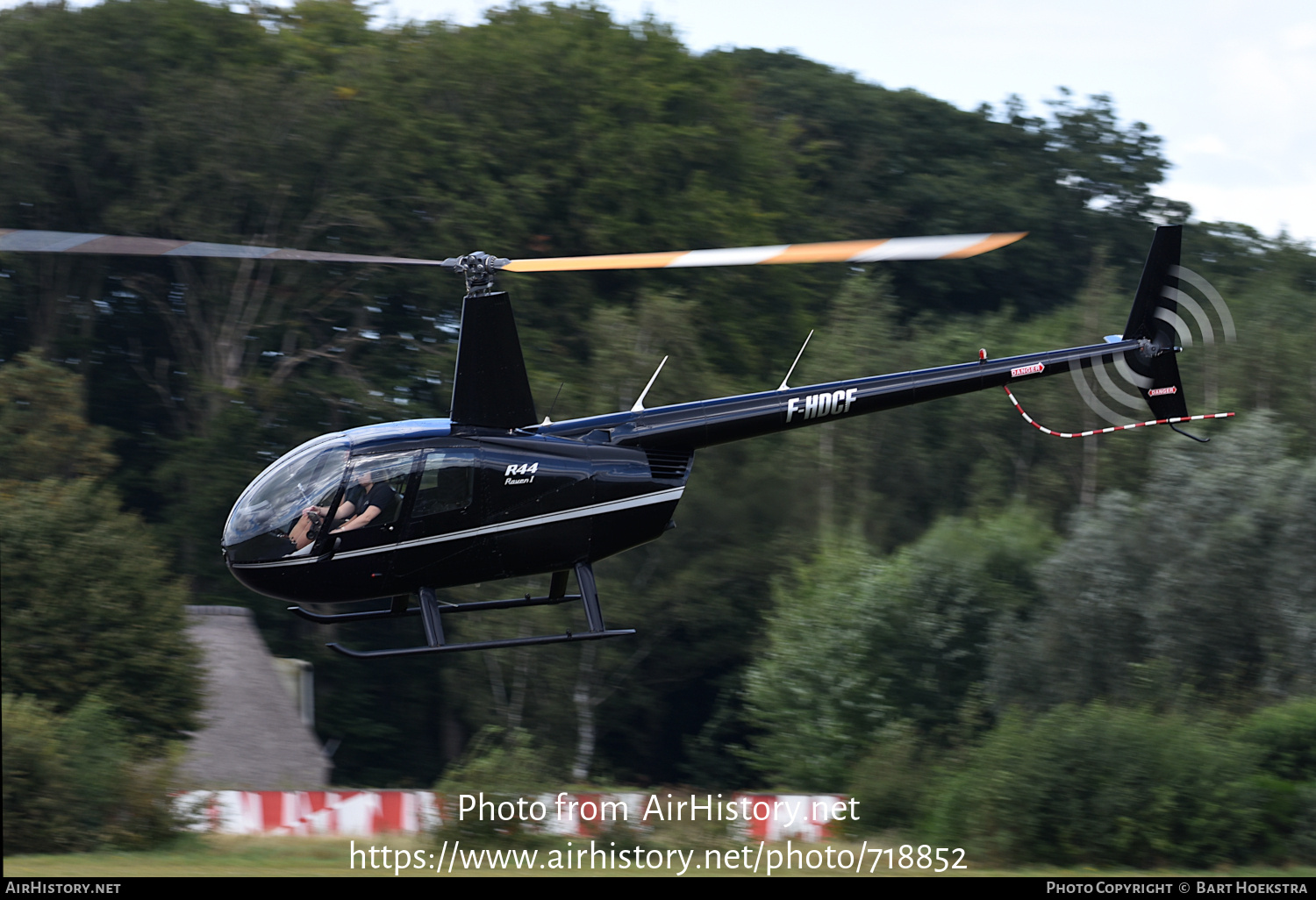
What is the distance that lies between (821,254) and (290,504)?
14.6ft

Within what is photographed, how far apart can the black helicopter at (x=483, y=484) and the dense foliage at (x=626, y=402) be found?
11.2 meters

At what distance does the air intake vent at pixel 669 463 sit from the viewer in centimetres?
1222

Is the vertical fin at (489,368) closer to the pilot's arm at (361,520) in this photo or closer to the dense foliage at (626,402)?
the pilot's arm at (361,520)

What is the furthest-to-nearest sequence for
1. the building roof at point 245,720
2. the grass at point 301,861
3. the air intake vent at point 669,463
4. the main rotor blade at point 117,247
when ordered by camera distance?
1. the building roof at point 245,720
2. the grass at point 301,861
3. the air intake vent at point 669,463
4. the main rotor blade at point 117,247

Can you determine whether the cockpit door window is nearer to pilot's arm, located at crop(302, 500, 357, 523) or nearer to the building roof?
pilot's arm, located at crop(302, 500, 357, 523)

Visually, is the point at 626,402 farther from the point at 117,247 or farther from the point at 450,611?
the point at 117,247

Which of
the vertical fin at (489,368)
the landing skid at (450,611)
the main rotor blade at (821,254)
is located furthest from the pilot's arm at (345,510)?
the main rotor blade at (821,254)

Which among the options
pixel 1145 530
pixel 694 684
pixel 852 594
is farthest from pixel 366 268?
pixel 1145 530

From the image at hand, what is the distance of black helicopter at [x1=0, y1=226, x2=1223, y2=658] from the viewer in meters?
11.0

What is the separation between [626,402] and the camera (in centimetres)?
2933

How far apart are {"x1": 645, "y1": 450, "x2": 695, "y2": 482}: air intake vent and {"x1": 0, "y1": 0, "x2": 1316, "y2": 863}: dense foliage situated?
11.0 meters

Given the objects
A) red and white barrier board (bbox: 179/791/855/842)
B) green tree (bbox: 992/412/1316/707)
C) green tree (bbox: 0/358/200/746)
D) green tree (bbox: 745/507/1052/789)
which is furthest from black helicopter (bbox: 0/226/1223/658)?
green tree (bbox: 992/412/1316/707)

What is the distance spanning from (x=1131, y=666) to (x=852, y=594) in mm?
5114

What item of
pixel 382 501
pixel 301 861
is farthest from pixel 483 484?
pixel 301 861
